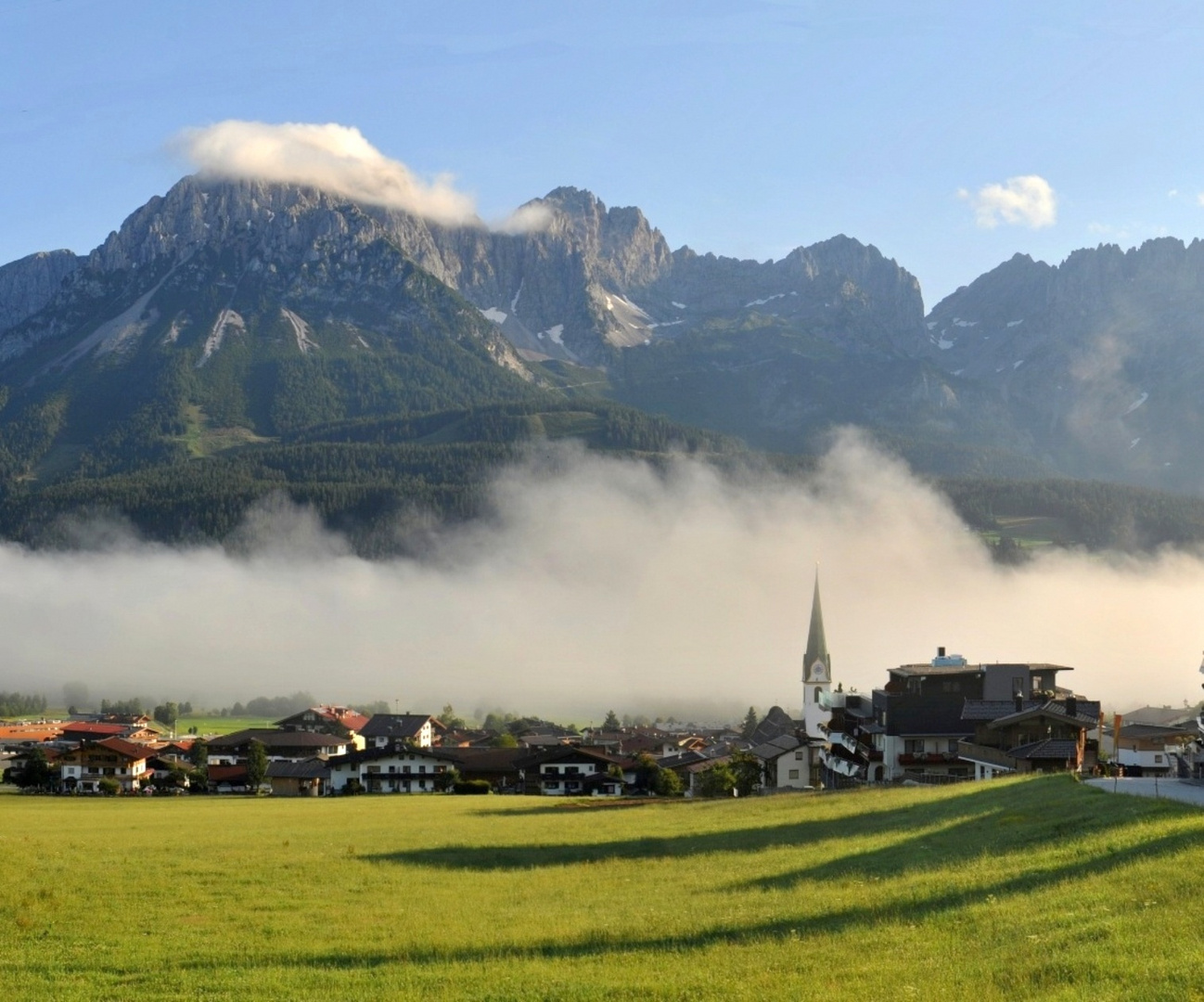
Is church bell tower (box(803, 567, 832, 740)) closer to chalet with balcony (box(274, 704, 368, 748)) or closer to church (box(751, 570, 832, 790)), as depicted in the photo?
church (box(751, 570, 832, 790))

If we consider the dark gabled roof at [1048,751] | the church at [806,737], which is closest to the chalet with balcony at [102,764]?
the church at [806,737]

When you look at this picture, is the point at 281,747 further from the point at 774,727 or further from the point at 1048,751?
the point at 1048,751

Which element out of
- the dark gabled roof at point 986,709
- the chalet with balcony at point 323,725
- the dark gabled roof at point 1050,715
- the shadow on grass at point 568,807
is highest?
the dark gabled roof at point 1050,715

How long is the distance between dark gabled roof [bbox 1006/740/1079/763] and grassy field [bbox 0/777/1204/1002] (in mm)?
19147

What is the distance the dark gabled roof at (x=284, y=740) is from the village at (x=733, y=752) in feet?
0.78

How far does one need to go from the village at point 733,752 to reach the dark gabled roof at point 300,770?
0.64 ft

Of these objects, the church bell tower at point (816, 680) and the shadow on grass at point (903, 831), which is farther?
the church bell tower at point (816, 680)

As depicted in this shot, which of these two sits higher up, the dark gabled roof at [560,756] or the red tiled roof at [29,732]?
the dark gabled roof at [560,756]

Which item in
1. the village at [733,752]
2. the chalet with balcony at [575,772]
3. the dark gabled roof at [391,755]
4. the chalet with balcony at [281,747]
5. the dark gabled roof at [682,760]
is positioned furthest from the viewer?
the chalet with balcony at [281,747]

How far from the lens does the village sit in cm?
8531

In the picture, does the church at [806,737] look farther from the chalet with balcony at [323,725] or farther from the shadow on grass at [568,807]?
the chalet with balcony at [323,725]

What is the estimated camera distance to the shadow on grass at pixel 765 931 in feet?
98.0

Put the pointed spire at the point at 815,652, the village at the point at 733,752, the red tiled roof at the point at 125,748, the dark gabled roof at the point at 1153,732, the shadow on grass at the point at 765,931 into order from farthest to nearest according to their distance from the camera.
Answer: the pointed spire at the point at 815,652 < the red tiled roof at the point at 125,748 < the dark gabled roof at the point at 1153,732 < the village at the point at 733,752 < the shadow on grass at the point at 765,931

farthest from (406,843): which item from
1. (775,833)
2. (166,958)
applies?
(166,958)
